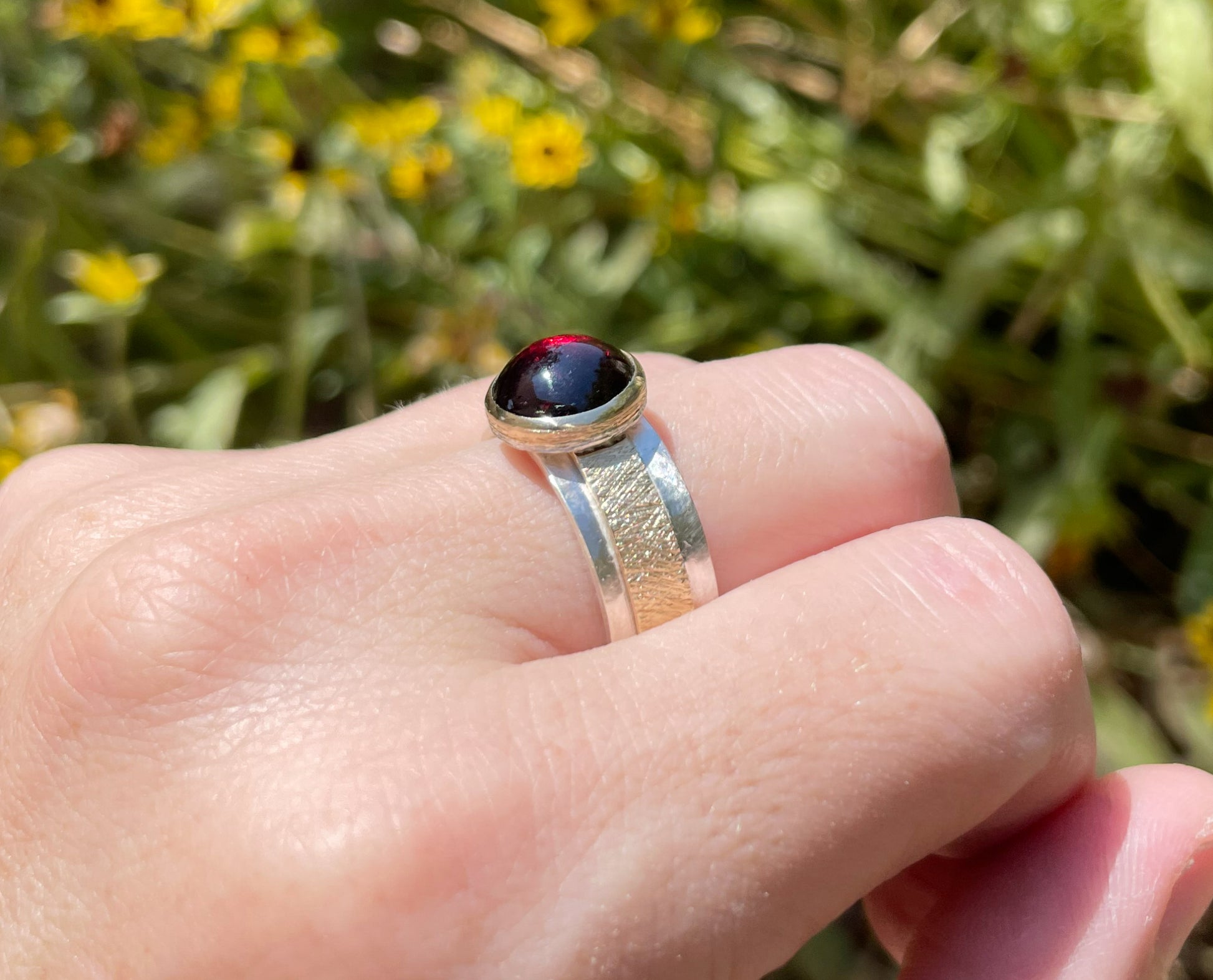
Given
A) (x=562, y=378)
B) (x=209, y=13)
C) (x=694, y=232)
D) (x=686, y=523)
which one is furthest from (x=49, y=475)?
(x=694, y=232)

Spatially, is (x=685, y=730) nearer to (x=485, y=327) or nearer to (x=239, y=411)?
(x=485, y=327)

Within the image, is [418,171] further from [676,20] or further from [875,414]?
[875,414]

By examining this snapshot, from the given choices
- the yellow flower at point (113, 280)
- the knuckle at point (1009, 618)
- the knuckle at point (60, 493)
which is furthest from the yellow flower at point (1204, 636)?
the yellow flower at point (113, 280)

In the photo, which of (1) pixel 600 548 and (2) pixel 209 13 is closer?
(1) pixel 600 548

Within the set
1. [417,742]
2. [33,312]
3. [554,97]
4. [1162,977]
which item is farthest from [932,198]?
[33,312]

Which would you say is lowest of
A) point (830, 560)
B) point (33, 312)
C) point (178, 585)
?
point (33, 312)

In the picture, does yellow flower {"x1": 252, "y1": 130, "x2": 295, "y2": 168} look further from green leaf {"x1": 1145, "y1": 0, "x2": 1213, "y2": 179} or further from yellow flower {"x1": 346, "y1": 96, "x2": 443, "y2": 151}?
green leaf {"x1": 1145, "y1": 0, "x2": 1213, "y2": 179}
